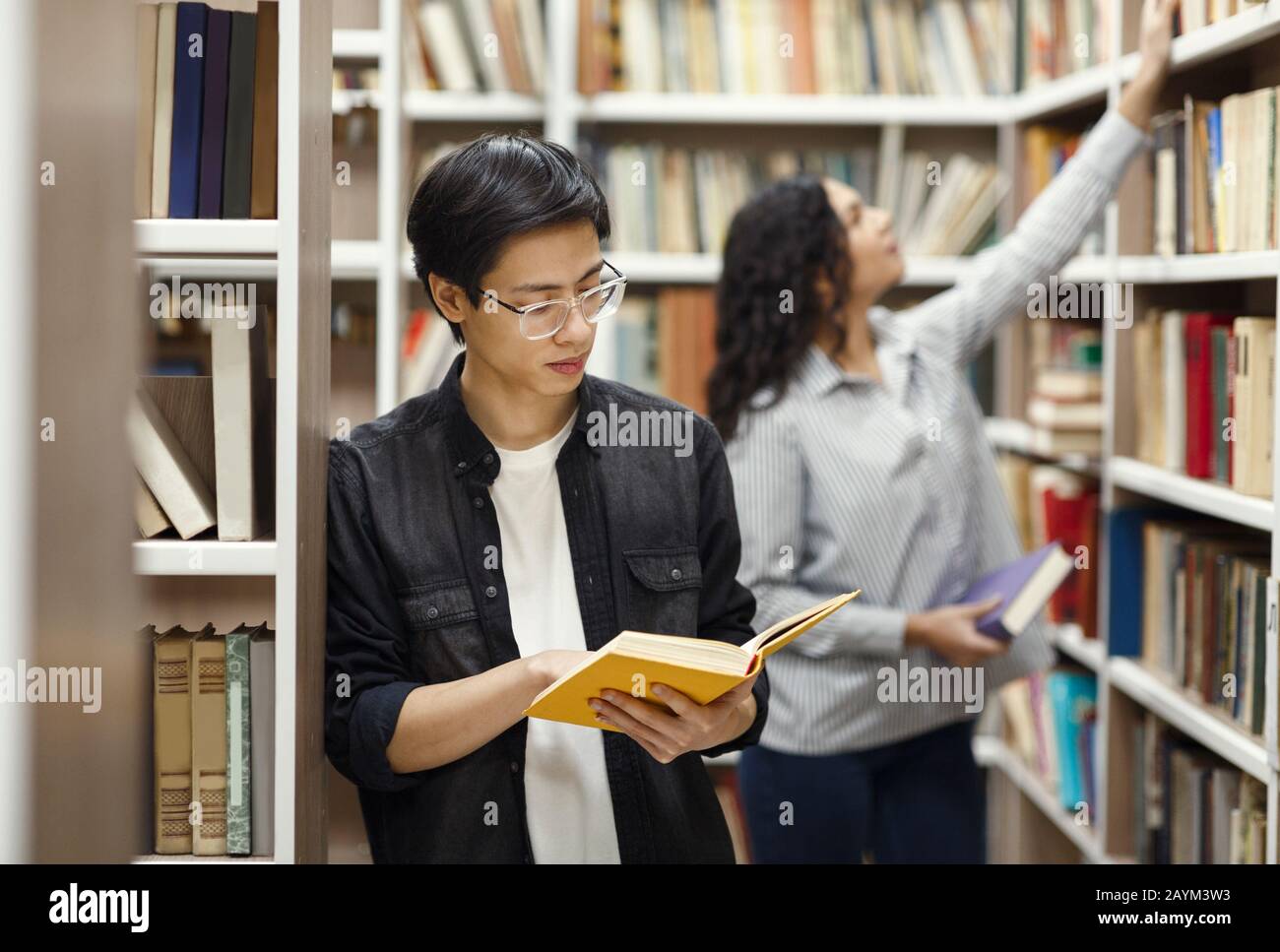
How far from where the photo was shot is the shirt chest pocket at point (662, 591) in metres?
1.24

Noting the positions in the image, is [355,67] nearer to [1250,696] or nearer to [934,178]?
[934,178]

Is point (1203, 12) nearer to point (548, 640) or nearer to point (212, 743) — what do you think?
point (548, 640)

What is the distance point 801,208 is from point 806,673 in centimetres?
71

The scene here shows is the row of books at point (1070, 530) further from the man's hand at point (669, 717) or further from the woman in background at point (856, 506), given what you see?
the man's hand at point (669, 717)

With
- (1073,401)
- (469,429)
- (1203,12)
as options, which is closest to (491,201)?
(469,429)

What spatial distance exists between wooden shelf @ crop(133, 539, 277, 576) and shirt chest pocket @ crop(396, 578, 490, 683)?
139mm

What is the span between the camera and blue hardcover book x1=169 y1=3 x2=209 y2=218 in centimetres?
119

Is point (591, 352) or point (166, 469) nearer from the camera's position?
point (166, 469)

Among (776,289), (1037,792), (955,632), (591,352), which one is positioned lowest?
(1037,792)

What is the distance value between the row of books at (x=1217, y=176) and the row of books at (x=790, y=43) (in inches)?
36.2

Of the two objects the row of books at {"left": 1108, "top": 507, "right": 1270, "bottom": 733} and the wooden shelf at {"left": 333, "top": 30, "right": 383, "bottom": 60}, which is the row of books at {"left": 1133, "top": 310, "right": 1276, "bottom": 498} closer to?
the row of books at {"left": 1108, "top": 507, "right": 1270, "bottom": 733}

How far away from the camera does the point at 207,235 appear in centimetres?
119

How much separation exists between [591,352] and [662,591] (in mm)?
447

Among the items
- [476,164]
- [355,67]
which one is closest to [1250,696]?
[476,164]
